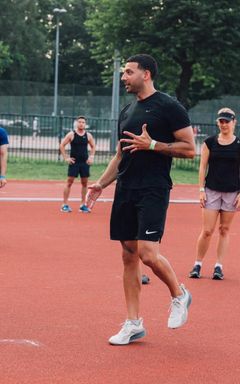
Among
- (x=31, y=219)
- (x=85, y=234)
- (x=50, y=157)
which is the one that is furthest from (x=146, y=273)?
(x=50, y=157)

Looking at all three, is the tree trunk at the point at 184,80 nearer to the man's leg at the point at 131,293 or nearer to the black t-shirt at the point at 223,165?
the black t-shirt at the point at 223,165

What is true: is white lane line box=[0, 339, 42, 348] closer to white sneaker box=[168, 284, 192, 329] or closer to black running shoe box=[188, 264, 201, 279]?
A: white sneaker box=[168, 284, 192, 329]

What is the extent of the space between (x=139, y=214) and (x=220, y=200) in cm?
329

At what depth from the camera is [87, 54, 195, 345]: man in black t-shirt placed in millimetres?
6359

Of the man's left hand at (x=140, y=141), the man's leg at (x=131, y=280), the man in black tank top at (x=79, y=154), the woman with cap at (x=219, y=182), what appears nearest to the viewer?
the man's left hand at (x=140, y=141)

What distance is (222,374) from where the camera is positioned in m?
5.79

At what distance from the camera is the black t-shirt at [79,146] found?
16.9 m

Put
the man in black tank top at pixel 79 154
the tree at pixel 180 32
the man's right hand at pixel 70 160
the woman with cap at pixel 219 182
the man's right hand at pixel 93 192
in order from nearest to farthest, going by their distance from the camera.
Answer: the man's right hand at pixel 93 192 → the woman with cap at pixel 219 182 → the man's right hand at pixel 70 160 → the man in black tank top at pixel 79 154 → the tree at pixel 180 32

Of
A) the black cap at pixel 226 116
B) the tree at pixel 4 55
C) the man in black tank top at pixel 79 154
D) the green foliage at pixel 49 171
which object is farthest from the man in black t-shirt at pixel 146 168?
the tree at pixel 4 55

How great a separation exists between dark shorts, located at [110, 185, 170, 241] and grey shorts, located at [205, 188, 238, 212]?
10.2ft

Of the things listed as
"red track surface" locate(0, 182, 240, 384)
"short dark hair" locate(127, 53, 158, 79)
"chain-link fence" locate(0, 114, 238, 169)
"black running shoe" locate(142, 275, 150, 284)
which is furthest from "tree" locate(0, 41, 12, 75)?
"short dark hair" locate(127, 53, 158, 79)

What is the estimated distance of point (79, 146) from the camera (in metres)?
16.9

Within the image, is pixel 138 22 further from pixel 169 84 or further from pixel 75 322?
pixel 75 322

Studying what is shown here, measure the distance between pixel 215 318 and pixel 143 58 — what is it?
100.0 inches
